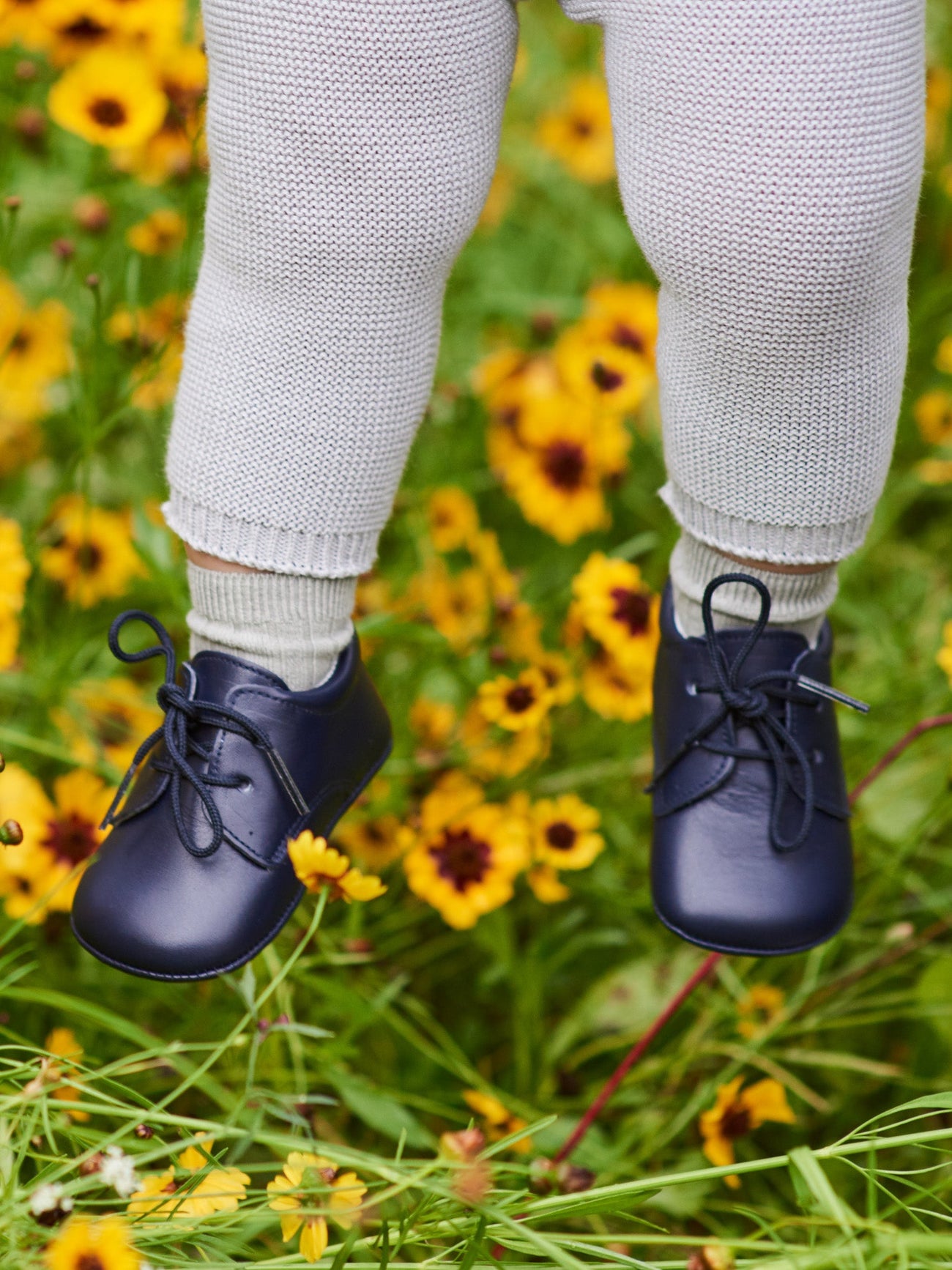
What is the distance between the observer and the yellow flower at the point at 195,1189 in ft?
1.62

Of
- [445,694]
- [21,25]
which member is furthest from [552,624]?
[21,25]

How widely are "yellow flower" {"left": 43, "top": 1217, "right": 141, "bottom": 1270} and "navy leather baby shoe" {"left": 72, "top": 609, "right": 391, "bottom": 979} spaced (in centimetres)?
18

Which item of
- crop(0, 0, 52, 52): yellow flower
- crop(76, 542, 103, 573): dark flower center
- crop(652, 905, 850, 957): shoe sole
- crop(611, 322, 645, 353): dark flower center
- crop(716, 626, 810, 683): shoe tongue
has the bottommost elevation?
crop(76, 542, 103, 573): dark flower center

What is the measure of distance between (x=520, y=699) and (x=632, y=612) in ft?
0.33

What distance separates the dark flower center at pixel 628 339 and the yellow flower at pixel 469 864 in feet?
1.50

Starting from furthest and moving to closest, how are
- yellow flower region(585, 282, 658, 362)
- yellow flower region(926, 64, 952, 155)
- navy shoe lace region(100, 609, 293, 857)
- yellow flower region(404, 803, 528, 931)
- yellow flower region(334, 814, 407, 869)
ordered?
yellow flower region(926, 64, 952, 155) → yellow flower region(585, 282, 658, 362) → yellow flower region(334, 814, 407, 869) → yellow flower region(404, 803, 528, 931) → navy shoe lace region(100, 609, 293, 857)

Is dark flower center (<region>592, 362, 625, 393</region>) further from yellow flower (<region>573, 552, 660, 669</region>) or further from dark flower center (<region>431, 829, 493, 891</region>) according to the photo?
dark flower center (<region>431, 829, 493, 891</region>)

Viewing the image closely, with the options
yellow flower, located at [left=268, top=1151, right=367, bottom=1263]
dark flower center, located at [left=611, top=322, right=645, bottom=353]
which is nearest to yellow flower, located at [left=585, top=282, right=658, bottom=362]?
dark flower center, located at [left=611, top=322, right=645, bottom=353]

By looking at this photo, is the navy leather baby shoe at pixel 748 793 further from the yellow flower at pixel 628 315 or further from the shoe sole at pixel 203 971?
the yellow flower at pixel 628 315

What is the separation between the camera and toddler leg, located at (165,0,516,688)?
578 mm

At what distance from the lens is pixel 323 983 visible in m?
0.68

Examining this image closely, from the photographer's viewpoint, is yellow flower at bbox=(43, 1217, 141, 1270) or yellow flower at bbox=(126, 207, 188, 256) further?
yellow flower at bbox=(126, 207, 188, 256)

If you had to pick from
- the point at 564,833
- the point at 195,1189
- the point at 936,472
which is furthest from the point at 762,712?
the point at 936,472

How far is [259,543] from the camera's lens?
2.10 ft
